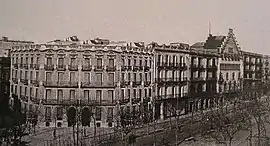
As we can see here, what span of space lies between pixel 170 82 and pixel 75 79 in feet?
5.27

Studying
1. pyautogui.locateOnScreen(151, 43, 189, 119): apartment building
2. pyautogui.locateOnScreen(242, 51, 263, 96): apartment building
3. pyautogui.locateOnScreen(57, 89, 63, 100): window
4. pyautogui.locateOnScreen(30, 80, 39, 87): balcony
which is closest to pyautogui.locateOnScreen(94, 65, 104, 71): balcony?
pyautogui.locateOnScreen(57, 89, 63, 100): window

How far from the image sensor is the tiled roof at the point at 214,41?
15.8 feet

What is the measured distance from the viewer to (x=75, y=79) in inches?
161

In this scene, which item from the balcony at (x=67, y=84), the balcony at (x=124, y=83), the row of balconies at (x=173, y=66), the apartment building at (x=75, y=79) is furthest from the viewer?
the row of balconies at (x=173, y=66)

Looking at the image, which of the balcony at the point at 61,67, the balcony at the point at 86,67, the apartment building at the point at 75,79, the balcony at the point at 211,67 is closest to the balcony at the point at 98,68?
the apartment building at the point at 75,79

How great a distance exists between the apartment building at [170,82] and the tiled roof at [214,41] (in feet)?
0.94

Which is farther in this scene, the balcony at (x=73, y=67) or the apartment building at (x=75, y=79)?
the balcony at (x=73, y=67)

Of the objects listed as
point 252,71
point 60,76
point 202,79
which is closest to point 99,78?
point 60,76

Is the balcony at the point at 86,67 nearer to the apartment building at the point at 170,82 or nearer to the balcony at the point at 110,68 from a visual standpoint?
the balcony at the point at 110,68

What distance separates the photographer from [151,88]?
17.3 feet

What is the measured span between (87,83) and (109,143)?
0.79 meters

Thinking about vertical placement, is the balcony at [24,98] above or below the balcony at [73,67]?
below

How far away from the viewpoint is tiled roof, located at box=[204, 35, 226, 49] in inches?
189

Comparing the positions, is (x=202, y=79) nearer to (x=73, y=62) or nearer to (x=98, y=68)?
(x=98, y=68)
